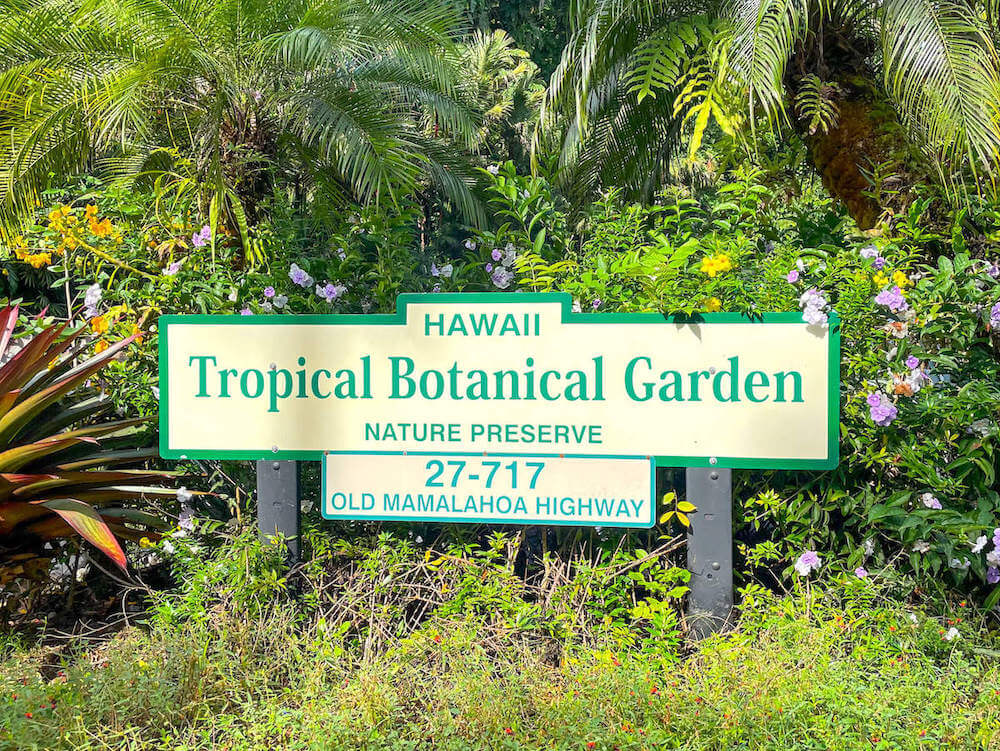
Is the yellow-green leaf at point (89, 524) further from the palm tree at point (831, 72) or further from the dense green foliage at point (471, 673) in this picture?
the palm tree at point (831, 72)

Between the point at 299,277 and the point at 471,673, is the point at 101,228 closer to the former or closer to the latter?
the point at 299,277

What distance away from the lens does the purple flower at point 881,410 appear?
3.20 meters

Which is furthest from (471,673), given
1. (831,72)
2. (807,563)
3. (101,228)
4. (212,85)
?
(831,72)

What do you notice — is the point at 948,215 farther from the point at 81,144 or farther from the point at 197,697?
the point at 81,144

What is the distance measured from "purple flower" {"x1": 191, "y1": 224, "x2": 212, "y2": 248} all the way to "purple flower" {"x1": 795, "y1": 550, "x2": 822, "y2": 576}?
280cm

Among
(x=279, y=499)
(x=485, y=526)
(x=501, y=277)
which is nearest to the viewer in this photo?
(x=279, y=499)

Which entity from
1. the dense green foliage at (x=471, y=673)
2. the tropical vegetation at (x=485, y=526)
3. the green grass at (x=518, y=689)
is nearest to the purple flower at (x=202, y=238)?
the tropical vegetation at (x=485, y=526)

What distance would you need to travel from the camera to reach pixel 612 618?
3.45 metres

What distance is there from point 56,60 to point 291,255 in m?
1.98

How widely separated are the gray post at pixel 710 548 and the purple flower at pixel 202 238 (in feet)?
7.69

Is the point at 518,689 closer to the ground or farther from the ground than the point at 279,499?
closer to the ground

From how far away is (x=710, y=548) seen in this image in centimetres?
330

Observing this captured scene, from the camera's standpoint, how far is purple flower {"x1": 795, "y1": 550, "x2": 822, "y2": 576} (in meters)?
3.24

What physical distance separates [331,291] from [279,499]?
89 cm
